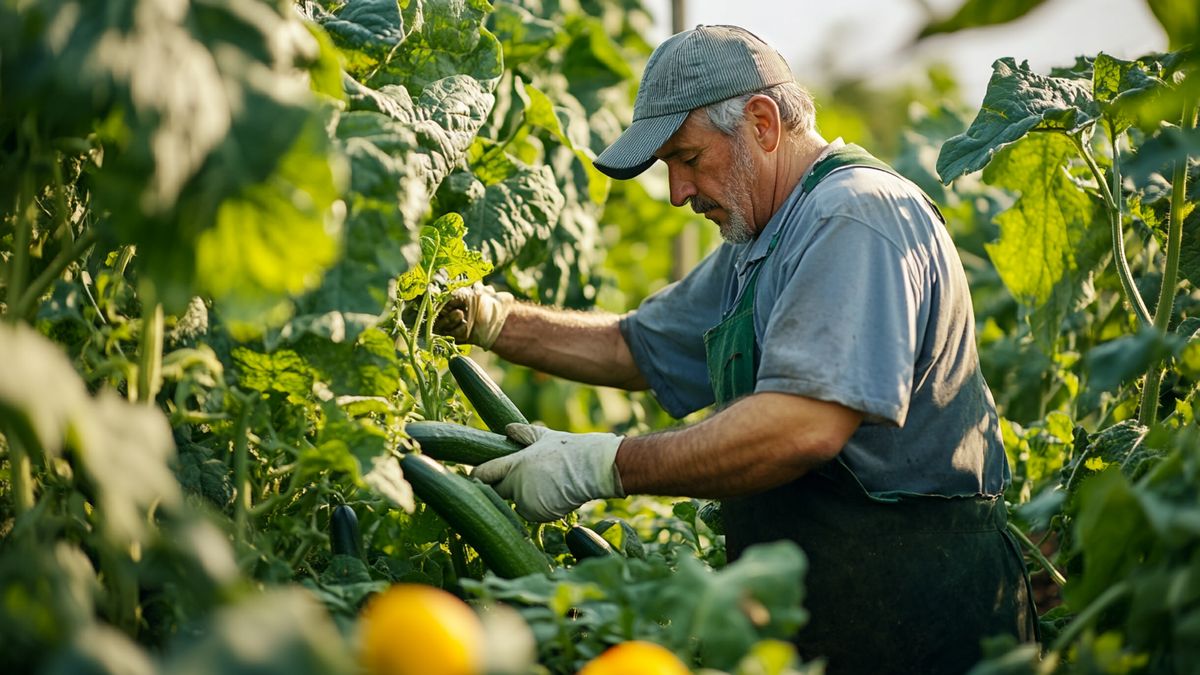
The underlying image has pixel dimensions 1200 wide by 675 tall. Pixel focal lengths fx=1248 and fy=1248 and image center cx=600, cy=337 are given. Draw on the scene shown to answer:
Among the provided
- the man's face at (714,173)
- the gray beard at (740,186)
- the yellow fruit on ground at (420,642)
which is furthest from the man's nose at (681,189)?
the yellow fruit on ground at (420,642)

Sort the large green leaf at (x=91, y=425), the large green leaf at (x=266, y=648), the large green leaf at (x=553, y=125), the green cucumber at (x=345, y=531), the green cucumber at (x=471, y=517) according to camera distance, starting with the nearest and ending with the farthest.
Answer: the large green leaf at (x=266, y=648)
the large green leaf at (x=91, y=425)
the green cucumber at (x=345, y=531)
the green cucumber at (x=471, y=517)
the large green leaf at (x=553, y=125)

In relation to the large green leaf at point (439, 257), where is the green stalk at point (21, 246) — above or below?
above

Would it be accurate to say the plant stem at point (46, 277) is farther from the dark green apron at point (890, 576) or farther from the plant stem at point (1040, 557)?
the plant stem at point (1040, 557)

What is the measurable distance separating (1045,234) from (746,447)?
1457mm

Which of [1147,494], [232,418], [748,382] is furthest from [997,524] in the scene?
[232,418]

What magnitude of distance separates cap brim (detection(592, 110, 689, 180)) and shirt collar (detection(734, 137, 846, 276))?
1.11 feet

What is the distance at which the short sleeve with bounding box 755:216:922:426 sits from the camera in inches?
101

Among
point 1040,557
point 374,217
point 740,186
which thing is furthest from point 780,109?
point 374,217

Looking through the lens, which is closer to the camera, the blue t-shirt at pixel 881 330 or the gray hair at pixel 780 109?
the blue t-shirt at pixel 881 330

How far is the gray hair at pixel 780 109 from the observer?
3166 mm

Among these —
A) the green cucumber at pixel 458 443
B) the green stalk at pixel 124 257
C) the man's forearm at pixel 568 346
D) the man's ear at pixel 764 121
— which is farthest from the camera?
the man's forearm at pixel 568 346

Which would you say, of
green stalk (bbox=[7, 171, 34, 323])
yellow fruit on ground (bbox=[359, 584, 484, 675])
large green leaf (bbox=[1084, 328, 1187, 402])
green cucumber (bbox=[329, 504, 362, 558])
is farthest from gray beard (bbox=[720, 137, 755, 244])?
yellow fruit on ground (bbox=[359, 584, 484, 675])

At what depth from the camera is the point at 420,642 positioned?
1.37 metres

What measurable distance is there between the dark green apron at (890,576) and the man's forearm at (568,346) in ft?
3.41
